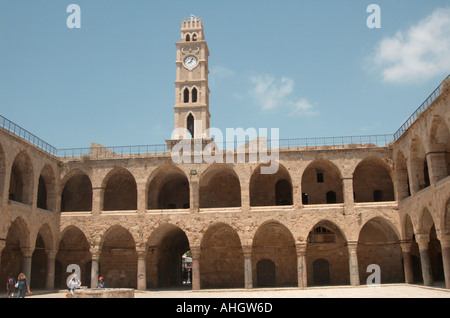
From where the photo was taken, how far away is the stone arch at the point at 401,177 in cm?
2556

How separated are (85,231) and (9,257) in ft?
15.8

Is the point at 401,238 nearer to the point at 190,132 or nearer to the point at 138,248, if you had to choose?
the point at 138,248

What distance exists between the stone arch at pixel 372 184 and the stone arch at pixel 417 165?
607 centimetres

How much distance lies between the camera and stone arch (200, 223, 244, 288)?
94.7ft

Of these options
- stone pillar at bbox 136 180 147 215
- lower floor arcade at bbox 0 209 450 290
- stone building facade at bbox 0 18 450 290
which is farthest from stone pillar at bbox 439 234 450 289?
stone pillar at bbox 136 180 147 215

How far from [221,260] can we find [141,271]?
5630mm

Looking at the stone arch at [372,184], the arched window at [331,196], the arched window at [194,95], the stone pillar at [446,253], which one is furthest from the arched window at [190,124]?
the stone pillar at [446,253]

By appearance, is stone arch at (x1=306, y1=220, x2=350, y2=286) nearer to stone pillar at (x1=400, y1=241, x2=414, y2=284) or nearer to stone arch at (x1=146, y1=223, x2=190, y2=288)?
stone pillar at (x1=400, y1=241, x2=414, y2=284)

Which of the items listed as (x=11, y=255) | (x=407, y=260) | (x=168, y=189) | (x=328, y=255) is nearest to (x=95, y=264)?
(x=11, y=255)

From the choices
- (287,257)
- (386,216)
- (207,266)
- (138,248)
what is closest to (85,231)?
(138,248)

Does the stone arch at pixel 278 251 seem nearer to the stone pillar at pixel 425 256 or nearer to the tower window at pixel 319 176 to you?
the tower window at pixel 319 176

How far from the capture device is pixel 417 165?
915 inches

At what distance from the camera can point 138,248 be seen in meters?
26.2
